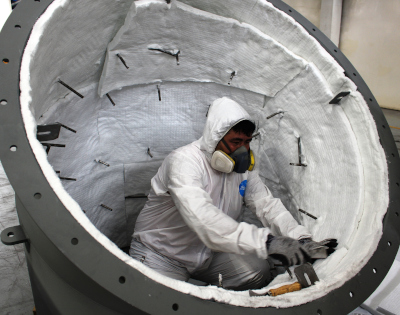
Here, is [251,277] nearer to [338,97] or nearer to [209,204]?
[209,204]

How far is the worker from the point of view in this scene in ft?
4.21

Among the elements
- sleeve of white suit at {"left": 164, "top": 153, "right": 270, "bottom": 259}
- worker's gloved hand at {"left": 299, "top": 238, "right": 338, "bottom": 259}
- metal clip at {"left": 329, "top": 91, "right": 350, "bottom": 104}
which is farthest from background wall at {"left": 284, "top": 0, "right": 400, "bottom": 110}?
sleeve of white suit at {"left": 164, "top": 153, "right": 270, "bottom": 259}

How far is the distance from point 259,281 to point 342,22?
3041 millimetres

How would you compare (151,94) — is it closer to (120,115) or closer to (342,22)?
(120,115)

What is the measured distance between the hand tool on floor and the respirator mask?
0.50 metres

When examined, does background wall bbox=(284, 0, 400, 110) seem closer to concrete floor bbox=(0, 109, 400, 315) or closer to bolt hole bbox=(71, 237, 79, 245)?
concrete floor bbox=(0, 109, 400, 315)

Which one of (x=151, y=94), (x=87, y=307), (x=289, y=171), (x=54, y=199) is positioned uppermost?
(x=151, y=94)

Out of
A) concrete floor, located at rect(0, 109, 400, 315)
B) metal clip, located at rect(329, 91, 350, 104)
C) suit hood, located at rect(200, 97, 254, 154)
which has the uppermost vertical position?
metal clip, located at rect(329, 91, 350, 104)

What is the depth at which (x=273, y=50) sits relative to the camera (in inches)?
58.1

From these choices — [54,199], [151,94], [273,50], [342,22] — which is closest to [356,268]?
[54,199]

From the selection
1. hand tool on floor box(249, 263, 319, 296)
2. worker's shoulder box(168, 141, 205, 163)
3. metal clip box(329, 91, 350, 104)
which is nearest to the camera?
hand tool on floor box(249, 263, 319, 296)

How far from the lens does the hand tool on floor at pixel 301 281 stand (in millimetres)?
882

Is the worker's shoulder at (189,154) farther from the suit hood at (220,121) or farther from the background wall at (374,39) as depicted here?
the background wall at (374,39)

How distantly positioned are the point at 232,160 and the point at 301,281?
56cm
